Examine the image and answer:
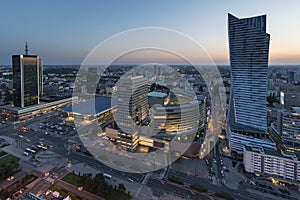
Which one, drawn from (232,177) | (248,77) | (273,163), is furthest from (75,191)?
(248,77)

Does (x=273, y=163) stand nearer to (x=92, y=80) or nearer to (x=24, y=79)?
(x=24, y=79)

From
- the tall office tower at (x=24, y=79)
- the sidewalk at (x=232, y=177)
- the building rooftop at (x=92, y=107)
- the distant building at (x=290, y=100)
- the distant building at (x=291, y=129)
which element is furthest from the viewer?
the distant building at (x=290, y=100)

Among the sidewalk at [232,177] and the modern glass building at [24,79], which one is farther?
the modern glass building at [24,79]

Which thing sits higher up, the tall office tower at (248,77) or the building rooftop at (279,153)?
the tall office tower at (248,77)

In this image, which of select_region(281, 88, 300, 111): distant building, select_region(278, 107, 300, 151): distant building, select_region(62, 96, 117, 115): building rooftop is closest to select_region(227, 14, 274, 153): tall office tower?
select_region(278, 107, 300, 151): distant building

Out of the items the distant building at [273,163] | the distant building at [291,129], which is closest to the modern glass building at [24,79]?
the distant building at [273,163]

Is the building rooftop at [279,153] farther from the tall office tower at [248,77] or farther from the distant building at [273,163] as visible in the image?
the tall office tower at [248,77]
